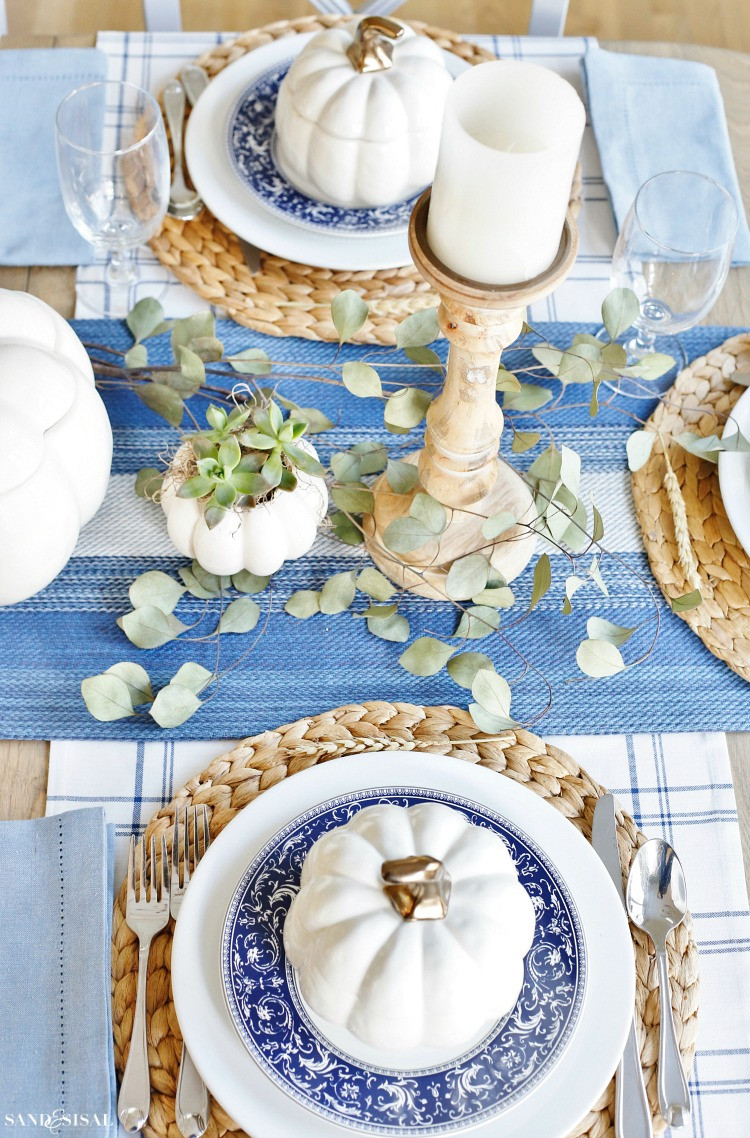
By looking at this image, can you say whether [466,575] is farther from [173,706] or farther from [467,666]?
[173,706]

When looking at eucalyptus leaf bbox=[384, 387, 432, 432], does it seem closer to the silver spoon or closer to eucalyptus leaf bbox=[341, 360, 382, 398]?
eucalyptus leaf bbox=[341, 360, 382, 398]

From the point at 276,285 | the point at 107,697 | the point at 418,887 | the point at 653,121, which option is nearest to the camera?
the point at 418,887

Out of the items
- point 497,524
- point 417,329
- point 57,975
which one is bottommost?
point 57,975

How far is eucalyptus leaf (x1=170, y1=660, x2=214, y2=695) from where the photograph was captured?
81cm

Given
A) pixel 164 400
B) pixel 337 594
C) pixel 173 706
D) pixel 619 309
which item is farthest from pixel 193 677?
pixel 619 309

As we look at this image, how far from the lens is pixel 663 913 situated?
28.1 inches

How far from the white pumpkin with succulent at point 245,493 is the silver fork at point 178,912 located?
0.66 feet

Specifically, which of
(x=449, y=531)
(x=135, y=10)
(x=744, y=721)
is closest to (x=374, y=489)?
(x=449, y=531)

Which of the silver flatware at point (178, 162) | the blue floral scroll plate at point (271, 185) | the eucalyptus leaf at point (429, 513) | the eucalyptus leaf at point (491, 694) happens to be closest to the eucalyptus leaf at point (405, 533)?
the eucalyptus leaf at point (429, 513)

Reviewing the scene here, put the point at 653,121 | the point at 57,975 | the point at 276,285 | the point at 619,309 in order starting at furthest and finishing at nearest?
the point at 653,121
the point at 276,285
the point at 619,309
the point at 57,975

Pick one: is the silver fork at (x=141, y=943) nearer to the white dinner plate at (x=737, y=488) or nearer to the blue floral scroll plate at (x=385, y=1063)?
the blue floral scroll plate at (x=385, y=1063)

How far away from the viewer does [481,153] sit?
581mm

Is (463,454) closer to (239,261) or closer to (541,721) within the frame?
(541,721)

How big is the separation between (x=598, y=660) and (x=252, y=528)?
0.92ft
